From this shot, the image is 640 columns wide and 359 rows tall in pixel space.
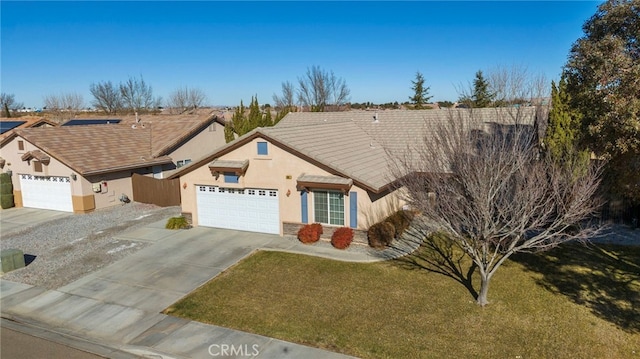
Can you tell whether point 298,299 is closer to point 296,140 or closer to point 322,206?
point 322,206

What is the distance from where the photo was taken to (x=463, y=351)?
10.1m

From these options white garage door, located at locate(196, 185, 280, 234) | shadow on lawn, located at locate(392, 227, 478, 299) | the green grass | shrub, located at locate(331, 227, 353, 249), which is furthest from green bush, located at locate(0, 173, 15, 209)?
shadow on lawn, located at locate(392, 227, 478, 299)

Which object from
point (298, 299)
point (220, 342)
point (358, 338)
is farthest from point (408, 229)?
point (220, 342)

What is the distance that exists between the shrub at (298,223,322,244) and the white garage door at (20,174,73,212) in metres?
15.8

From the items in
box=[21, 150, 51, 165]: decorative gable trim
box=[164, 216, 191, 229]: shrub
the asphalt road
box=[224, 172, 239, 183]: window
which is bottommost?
the asphalt road

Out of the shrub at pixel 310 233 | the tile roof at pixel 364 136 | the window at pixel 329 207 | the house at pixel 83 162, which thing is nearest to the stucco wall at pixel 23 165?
the house at pixel 83 162

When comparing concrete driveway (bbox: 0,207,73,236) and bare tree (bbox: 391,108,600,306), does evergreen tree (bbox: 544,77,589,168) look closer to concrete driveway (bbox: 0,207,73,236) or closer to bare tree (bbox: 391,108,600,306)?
bare tree (bbox: 391,108,600,306)

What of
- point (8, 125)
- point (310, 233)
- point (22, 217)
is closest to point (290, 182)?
point (310, 233)

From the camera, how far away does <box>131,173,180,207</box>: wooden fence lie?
26.1 m

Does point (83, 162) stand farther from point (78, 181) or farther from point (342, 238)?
point (342, 238)

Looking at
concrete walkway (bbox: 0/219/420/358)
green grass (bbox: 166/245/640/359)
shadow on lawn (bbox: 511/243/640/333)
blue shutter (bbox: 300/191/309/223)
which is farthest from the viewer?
blue shutter (bbox: 300/191/309/223)

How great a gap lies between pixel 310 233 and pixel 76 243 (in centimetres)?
1087

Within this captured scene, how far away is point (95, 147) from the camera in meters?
27.7

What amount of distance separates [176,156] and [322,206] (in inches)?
660
